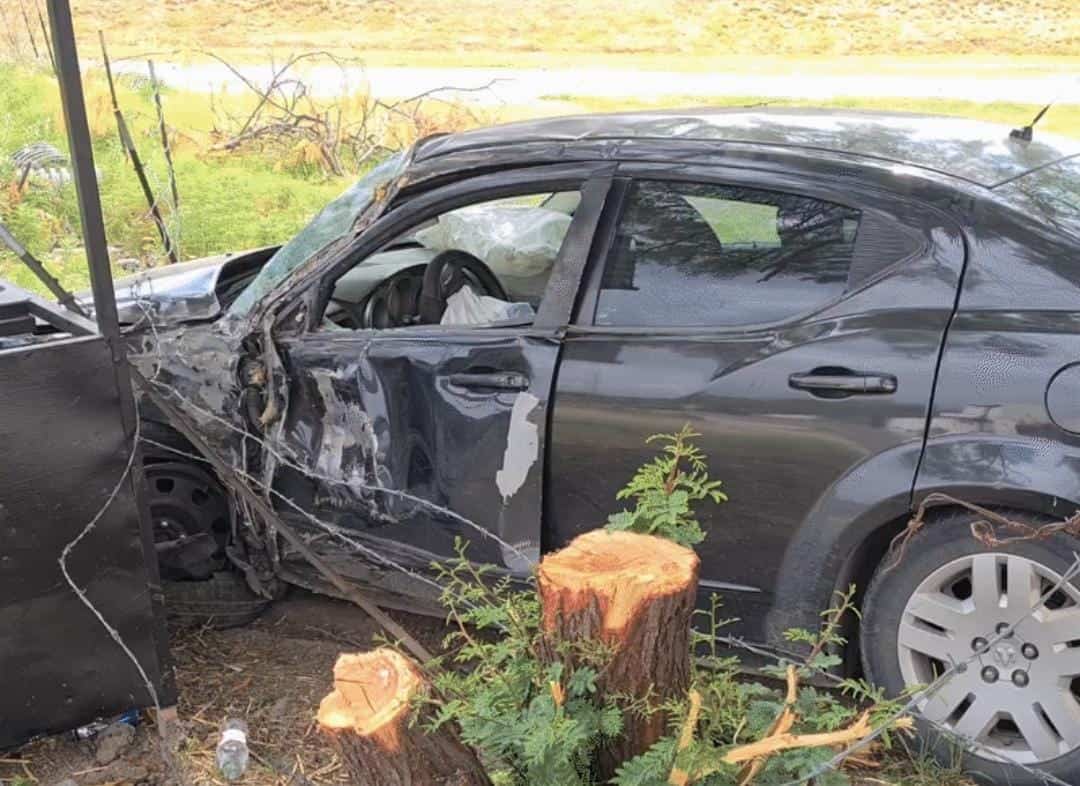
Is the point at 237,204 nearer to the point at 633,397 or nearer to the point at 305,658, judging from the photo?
the point at 305,658

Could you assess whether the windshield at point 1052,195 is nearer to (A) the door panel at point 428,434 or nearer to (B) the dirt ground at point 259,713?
(A) the door panel at point 428,434

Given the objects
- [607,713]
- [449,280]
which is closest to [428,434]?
[449,280]

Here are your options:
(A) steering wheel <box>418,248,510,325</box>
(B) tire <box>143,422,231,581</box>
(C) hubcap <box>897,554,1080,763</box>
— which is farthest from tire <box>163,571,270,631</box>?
(C) hubcap <box>897,554,1080,763</box>

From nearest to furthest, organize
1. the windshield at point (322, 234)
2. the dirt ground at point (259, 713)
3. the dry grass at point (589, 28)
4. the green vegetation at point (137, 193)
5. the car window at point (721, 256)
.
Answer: the car window at point (721, 256), the dirt ground at point (259, 713), the windshield at point (322, 234), the green vegetation at point (137, 193), the dry grass at point (589, 28)

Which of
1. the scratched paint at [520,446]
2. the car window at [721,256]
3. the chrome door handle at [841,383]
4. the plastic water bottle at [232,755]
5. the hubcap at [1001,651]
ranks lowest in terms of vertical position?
the plastic water bottle at [232,755]

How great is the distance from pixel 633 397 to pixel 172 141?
898 cm

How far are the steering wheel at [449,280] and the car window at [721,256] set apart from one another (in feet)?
2.39

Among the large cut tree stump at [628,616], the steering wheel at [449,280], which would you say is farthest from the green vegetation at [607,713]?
the steering wheel at [449,280]

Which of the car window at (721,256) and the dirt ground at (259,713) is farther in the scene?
the dirt ground at (259,713)

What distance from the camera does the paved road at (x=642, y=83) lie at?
14.8 meters

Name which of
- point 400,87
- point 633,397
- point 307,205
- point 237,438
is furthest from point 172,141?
point 633,397

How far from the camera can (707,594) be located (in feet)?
9.95

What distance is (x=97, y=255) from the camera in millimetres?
2719

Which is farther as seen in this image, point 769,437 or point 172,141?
point 172,141
